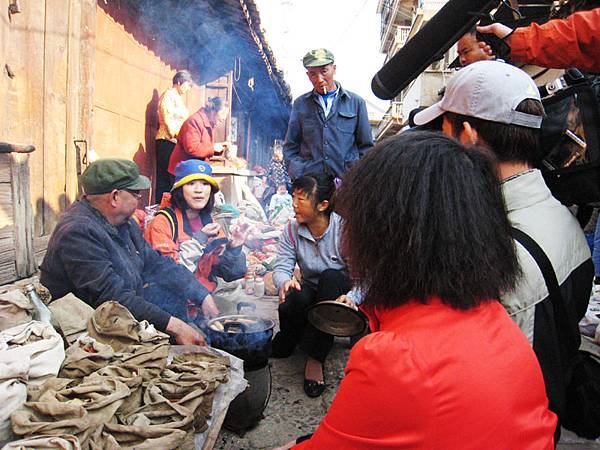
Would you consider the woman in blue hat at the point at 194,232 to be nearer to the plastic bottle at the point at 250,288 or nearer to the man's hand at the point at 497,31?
the plastic bottle at the point at 250,288

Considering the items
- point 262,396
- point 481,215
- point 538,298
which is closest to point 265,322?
point 262,396

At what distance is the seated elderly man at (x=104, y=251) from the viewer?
274cm

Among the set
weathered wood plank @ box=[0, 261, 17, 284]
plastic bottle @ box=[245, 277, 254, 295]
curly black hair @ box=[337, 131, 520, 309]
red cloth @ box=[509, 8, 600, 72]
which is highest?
red cloth @ box=[509, 8, 600, 72]

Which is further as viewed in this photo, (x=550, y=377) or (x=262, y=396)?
(x=262, y=396)

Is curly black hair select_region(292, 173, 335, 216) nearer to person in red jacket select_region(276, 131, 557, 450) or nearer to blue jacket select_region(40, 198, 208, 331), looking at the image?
blue jacket select_region(40, 198, 208, 331)

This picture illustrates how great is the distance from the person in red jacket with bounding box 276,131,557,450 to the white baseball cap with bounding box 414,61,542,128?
1.31 ft

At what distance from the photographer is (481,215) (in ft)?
3.97

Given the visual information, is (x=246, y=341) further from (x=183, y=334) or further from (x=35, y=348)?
(x=35, y=348)

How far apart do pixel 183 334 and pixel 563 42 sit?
2.56 metres

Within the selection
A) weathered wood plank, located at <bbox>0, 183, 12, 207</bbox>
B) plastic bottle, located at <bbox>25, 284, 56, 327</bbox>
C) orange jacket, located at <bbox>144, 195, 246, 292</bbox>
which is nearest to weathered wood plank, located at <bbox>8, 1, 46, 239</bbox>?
weathered wood plank, located at <bbox>0, 183, 12, 207</bbox>

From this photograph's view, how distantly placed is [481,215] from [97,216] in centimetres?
247

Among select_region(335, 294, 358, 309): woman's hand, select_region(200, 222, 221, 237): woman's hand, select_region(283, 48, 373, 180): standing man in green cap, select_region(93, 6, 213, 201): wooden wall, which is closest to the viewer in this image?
select_region(335, 294, 358, 309): woman's hand

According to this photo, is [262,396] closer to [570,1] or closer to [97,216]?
[97,216]

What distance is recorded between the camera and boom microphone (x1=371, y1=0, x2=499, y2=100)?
2.26 metres
